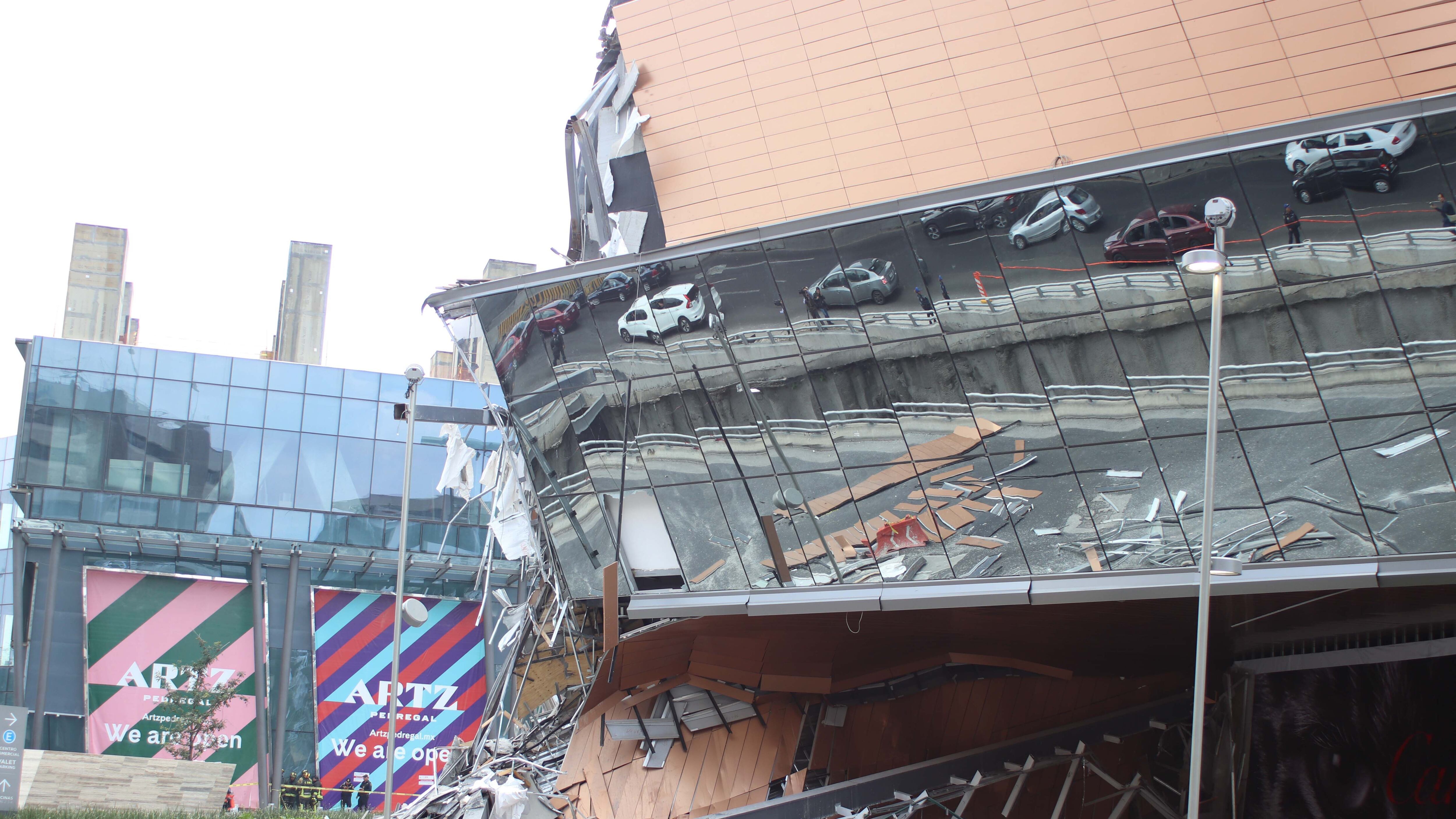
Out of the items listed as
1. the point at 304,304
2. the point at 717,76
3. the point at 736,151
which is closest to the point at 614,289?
the point at 736,151

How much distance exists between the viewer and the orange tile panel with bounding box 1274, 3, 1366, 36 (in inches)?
666

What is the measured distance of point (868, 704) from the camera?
21.3 metres

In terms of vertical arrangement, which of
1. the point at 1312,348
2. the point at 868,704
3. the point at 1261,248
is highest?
the point at 1261,248

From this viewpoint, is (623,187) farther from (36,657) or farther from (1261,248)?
(36,657)

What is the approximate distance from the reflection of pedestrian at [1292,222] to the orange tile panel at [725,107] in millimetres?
9312

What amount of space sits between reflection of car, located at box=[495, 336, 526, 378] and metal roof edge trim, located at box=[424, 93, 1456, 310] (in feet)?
3.33

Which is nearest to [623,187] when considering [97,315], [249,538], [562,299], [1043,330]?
[562,299]

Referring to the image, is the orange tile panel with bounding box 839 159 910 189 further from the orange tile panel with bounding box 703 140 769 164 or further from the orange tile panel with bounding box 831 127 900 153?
the orange tile panel with bounding box 703 140 769 164

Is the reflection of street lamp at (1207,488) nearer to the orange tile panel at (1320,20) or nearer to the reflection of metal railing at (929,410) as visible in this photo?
the reflection of metal railing at (929,410)

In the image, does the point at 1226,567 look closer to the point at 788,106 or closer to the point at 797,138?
the point at 797,138

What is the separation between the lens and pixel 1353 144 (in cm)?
1423

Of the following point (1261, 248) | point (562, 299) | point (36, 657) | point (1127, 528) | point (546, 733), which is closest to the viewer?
point (1261, 248)

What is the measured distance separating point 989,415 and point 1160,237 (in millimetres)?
3641

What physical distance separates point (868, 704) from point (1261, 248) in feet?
37.0
